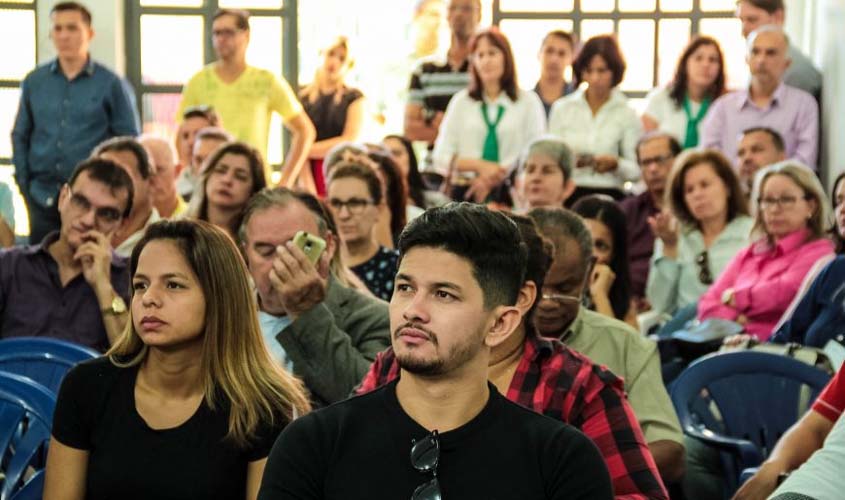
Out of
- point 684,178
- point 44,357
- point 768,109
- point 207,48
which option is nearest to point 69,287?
point 44,357

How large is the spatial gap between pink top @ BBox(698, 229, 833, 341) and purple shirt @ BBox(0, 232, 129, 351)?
209cm

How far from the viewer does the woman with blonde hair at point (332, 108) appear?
722cm

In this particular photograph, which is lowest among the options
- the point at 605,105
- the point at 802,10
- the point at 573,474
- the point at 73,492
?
the point at 73,492

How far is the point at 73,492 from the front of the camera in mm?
2525

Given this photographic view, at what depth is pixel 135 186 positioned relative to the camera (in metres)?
4.78

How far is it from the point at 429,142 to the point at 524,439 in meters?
5.11

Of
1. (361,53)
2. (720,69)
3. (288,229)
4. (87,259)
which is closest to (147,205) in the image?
(87,259)

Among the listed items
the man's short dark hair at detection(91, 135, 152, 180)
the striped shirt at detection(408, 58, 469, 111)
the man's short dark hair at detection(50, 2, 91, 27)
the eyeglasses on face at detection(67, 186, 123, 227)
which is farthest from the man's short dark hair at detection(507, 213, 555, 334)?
the man's short dark hair at detection(50, 2, 91, 27)

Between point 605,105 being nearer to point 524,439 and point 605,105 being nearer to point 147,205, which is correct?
point 147,205

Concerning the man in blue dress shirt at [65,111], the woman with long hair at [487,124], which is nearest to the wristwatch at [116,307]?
the woman with long hair at [487,124]

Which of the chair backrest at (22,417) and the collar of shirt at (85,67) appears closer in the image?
the chair backrest at (22,417)

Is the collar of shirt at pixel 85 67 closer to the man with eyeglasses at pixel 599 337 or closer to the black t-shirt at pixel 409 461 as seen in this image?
the man with eyeglasses at pixel 599 337

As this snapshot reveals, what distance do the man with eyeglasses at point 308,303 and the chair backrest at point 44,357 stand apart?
17.2 inches

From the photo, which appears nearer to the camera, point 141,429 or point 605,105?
point 141,429
